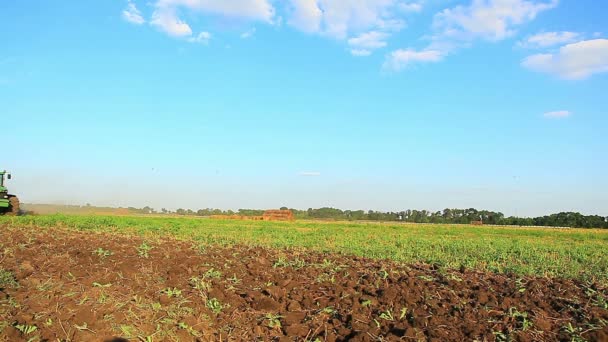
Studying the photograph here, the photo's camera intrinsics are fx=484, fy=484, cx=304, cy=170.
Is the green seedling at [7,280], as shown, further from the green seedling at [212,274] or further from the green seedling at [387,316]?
the green seedling at [387,316]

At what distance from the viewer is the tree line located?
6828 centimetres

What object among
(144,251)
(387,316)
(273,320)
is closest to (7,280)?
(144,251)

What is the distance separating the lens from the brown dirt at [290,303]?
5422 millimetres

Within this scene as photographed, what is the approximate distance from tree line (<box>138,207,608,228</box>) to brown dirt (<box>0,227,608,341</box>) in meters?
63.3

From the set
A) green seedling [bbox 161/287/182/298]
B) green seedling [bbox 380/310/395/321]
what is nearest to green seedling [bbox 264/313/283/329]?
green seedling [bbox 380/310/395/321]

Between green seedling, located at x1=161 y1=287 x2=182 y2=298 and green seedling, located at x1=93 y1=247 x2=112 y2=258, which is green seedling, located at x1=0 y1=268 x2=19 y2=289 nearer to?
green seedling, located at x1=93 y1=247 x2=112 y2=258

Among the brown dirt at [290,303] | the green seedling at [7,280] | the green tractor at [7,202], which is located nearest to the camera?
Result: the brown dirt at [290,303]

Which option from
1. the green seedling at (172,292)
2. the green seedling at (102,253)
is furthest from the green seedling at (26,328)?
the green seedling at (102,253)

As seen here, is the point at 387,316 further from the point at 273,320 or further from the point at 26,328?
the point at 26,328

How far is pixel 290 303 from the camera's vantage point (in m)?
6.64

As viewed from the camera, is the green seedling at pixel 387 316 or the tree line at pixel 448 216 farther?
the tree line at pixel 448 216

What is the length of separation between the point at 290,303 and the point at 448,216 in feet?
267

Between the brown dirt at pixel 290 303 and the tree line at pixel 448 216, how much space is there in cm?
→ 6334

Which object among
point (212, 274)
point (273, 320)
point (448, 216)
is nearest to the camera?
point (273, 320)
